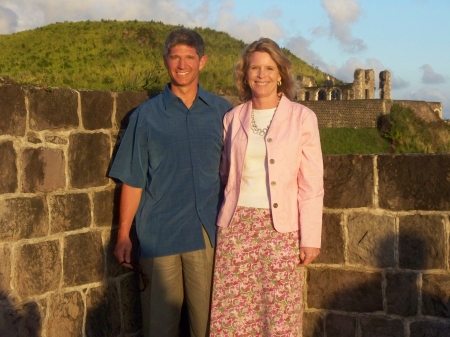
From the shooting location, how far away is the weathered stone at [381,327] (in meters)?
4.07

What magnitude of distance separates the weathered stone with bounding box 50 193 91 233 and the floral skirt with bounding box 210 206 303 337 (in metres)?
0.94

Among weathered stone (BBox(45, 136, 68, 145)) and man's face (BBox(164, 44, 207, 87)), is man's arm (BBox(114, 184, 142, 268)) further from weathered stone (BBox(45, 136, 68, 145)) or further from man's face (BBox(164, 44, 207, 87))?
man's face (BBox(164, 44, 207, 87))

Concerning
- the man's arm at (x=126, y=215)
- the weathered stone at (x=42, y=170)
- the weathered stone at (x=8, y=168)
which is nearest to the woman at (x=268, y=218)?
the man's arm at (x=126, y=215)

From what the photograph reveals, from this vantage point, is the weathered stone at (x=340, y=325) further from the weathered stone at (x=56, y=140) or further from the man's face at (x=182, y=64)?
the weathered stone at (x=56, y=140)

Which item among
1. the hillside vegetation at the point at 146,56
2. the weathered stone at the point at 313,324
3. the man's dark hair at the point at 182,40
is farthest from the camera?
the hillside vegetation at the point at 146,56

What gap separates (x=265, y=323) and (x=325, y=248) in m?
0.86

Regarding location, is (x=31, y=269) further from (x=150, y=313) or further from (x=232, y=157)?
(x=232, y=157)

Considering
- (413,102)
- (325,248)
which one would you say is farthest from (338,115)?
(325,248)

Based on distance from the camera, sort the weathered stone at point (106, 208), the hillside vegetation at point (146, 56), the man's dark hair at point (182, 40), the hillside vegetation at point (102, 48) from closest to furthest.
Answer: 1. the man's dark hair at point (182, 40)
2. the weathered stone at point (106, 208)
3. the hillside vegetation at point (102, 48)
4. the hillside vegetation at point (146, 56)

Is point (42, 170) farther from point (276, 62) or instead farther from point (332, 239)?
point (332, 239)

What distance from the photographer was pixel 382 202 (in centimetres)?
409

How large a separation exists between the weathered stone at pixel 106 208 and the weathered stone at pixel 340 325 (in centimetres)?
147

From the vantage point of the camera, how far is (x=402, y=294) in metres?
4.04

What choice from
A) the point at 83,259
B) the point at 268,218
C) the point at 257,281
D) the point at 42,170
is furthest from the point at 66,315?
the point at 268,218
